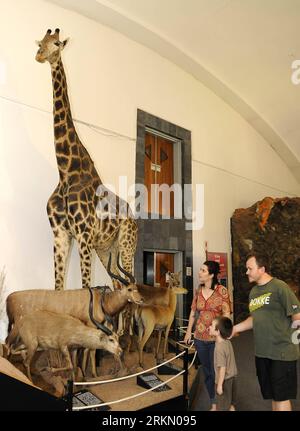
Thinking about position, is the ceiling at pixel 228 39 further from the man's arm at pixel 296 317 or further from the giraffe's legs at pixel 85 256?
the man's arm at pixel 296 317

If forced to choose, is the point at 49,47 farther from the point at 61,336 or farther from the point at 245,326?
the point at 245,326

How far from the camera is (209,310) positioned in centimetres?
337

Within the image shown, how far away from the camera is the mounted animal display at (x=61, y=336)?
10.7 feet

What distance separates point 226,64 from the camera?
7668 mm

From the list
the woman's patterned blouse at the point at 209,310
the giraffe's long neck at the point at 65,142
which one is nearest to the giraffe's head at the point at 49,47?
the giraffe's long neck at the point at 65,142

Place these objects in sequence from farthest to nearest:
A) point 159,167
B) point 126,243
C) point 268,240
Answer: point 268,240
point 159,167
point 126,243

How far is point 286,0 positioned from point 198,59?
6.63 ft

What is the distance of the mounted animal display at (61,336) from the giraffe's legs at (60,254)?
0.89 metres

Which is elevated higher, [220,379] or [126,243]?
[126,243]

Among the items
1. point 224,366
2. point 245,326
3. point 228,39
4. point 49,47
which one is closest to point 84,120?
point 49,47

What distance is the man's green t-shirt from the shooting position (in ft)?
8.38

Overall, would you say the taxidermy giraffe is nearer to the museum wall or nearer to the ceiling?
the museum wall

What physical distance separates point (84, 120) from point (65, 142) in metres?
1.64

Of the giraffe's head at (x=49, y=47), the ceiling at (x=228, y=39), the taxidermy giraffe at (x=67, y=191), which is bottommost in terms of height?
the taxidermy giraffe at (x=67, y=191)
